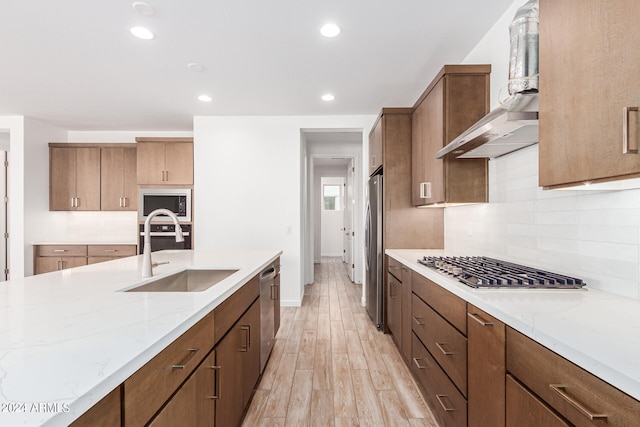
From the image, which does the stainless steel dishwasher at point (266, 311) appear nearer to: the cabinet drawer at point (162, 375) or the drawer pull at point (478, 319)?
Answer: the cabinet drawer at point (162, 375)

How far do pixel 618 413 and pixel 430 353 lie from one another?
130cm

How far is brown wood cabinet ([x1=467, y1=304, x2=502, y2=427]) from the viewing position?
3.75 feet

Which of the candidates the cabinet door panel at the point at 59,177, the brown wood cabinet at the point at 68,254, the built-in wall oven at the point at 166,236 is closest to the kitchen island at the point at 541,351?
the built-in wall oven at the point at 166,236

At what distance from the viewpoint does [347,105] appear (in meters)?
3.95

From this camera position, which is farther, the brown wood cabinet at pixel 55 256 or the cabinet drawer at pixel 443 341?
the brown wood cabinet at pixel 55 256

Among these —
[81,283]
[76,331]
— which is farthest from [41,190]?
[76,331]

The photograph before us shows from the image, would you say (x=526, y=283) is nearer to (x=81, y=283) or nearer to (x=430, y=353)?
(x=430, y=353)

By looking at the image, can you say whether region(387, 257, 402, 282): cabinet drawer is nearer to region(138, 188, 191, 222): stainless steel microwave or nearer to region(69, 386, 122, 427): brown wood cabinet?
region(69, 386, 122, 427): brown wood cabinet

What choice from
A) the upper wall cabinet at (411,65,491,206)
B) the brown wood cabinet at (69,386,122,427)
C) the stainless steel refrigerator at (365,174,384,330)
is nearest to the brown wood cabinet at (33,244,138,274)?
the stainless steel refrigerator at (365,174,384,330)

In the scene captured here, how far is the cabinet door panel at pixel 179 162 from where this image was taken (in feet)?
14.8

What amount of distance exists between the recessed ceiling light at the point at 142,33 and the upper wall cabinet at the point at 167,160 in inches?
86.9

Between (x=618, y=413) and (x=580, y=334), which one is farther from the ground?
(x=580, y=334)

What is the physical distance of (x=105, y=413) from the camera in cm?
66

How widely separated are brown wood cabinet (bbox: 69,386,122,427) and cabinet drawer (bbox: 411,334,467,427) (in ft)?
4.52
